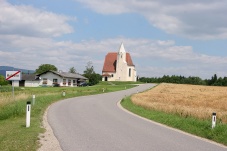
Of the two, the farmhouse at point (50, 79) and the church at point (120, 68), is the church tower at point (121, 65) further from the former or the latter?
the farmhouse at point (50, 79)

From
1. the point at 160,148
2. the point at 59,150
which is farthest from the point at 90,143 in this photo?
the point at 160,148

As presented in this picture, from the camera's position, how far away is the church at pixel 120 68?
369 ft

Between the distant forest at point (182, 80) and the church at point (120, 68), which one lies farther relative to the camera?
the distant forest at point (182, 80)

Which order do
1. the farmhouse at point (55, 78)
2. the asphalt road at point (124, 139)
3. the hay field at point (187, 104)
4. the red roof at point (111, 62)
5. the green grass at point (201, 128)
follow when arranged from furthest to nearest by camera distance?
the red roof at point (111, 62), the farmhouse at point (55, 78), the hay field at point (187, 104), the green grass at point (201, 128), the asphalt road at point (124, 139)

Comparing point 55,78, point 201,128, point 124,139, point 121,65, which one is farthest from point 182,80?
point 124,139

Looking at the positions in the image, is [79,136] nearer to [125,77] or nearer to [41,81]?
[41,81]

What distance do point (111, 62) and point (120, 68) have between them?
6.60m

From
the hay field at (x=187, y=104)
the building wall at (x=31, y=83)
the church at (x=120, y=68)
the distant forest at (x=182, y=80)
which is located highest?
the church at (x=120, y=68)

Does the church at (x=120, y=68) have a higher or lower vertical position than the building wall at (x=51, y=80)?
higher

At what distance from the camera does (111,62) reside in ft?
387

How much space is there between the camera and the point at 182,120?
48.5 ft

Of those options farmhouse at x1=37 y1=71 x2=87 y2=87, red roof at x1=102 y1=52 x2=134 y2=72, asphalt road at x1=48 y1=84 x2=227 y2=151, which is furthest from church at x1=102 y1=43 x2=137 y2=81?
asphalt road at x1=48 y1=84 x2=227 y2=151

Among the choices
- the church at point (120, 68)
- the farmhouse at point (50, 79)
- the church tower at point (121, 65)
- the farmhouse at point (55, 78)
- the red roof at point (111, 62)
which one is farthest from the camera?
the red roof at point (111, 62)

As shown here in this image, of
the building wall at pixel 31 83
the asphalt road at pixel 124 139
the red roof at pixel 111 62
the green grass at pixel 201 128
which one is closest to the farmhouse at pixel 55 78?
the building wall at pixel 31 83
